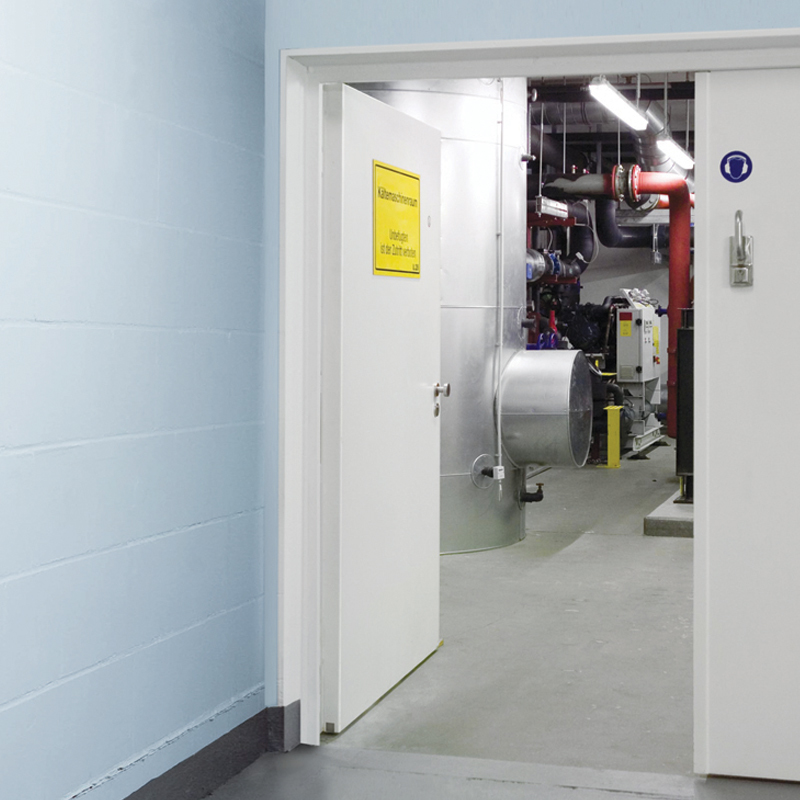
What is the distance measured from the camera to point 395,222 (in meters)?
3.55

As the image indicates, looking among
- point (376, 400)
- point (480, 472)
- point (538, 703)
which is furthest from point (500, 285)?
point (538, 703)

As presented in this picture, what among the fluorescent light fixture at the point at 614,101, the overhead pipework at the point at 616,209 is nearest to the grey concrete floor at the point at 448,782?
the fluorescent light fixture at the point at 614,101

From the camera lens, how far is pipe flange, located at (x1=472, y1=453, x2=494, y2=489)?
230 inches

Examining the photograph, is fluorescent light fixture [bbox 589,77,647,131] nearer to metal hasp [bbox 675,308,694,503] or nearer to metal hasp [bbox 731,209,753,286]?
metal hasp [bbox 675,308,694,503]

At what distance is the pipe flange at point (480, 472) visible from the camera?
5840 mm

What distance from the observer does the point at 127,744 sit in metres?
2.47

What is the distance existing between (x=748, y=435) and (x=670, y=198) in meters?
7.02

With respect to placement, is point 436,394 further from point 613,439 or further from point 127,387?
point 613,439

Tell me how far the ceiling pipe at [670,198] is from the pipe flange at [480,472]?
3.47 meters

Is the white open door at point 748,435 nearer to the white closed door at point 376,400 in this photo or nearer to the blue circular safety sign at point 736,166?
the blue circular safety sign at point 736,166

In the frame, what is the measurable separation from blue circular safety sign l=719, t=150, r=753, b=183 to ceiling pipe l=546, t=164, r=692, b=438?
6.22 meters

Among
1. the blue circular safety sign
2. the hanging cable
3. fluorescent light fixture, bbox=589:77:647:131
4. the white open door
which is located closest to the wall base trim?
the white open door

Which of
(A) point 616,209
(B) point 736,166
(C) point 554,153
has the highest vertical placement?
(C) point 554,153

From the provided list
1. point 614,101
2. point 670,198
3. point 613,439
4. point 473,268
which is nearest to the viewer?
point 473,268
